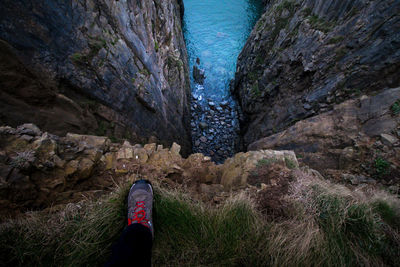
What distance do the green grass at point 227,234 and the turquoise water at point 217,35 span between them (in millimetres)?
11289

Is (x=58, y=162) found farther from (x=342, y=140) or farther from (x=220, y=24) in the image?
(x=220, y=24)

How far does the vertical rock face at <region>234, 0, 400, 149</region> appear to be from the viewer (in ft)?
14.8

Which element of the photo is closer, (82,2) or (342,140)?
(82,2)

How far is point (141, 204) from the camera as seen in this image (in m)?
2.02

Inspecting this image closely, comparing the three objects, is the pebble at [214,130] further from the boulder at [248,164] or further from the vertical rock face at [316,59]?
the boulder at [248,164]

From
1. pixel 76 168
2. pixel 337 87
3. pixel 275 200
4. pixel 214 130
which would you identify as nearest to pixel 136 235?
pixel 275 200

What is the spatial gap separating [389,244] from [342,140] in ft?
11.2

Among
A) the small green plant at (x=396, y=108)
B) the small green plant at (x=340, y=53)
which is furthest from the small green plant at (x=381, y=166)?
the small green plant at (x=340, y=53)

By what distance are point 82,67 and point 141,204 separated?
3.79 metres

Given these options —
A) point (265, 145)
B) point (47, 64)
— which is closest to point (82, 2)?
point (47, 64)

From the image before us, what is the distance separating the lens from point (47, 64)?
11.5 feet

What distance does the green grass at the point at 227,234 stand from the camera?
1.60 metres

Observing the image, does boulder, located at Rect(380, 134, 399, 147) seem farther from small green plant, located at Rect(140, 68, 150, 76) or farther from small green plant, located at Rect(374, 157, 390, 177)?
small green plant, located at Rect(140, 68, 150, 76)

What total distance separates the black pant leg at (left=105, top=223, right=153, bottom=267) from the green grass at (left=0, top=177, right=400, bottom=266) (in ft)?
0.47
